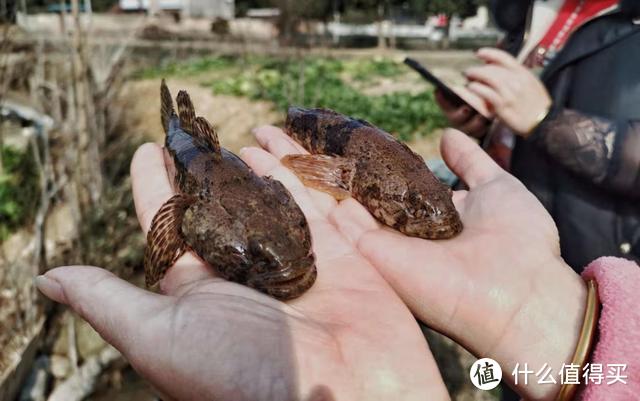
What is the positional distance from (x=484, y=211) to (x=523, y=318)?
0.80 m

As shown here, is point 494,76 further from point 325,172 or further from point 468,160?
point 325,172

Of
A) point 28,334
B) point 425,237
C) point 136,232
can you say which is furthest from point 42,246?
point 425,237

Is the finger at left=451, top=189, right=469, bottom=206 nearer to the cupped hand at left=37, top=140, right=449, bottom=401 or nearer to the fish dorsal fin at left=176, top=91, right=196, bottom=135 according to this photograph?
the cupped hand at left=37, top=140, right=449, bottom=401

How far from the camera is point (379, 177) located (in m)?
3.76

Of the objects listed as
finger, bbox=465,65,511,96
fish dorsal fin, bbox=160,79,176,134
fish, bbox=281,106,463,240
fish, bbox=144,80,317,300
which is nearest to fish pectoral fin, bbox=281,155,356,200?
fish, bbox=281,106,463,240

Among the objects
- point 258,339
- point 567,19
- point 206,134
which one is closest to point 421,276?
point 258,339

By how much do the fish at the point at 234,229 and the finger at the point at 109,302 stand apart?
572 millimetres

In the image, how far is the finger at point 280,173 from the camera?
138 inches

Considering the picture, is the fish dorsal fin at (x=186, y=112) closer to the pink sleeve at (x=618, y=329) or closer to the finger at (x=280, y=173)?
the finger at (x=280, y=173)

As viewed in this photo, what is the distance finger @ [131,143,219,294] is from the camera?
2.99 metres

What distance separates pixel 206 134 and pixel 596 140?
2624mm

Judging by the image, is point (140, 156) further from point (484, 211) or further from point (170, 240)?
point (484, 211)

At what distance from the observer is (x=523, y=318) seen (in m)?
2.68

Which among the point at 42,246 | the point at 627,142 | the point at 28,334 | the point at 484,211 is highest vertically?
the point at 627,142
